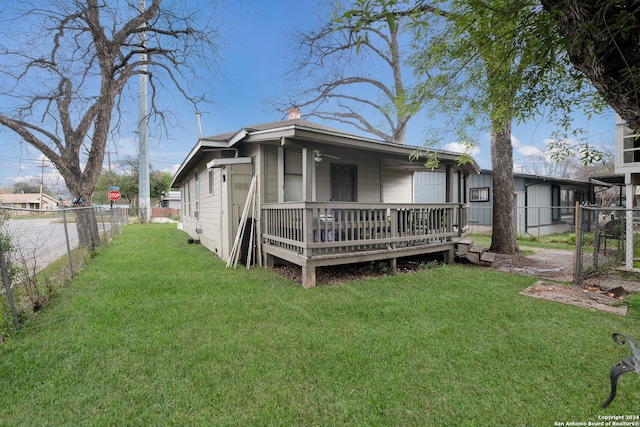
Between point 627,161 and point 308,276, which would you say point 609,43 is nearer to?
point 308,276

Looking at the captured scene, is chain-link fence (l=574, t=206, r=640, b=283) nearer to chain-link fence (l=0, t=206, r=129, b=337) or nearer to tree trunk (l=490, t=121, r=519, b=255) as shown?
tree trunk (l=490, t=121, r=519, b=255)

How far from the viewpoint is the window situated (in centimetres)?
1410

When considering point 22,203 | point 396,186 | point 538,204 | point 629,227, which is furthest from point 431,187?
point 22,203

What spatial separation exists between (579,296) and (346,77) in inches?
529

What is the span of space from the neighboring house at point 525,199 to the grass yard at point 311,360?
1100 centimetres

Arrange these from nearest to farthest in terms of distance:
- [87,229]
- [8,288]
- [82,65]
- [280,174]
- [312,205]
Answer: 1. [8,288]
2. [312,205]
3. [280,174]
4. [87,229]
5. [82,65]

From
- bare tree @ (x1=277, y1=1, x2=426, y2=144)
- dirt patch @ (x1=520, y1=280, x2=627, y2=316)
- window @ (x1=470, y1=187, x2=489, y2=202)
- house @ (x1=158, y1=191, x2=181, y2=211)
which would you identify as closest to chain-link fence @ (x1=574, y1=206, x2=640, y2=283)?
dirt patch @ (x1=520, y1=280, x2=627, y2=316)

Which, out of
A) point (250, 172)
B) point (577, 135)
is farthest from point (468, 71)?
point (250, 172)

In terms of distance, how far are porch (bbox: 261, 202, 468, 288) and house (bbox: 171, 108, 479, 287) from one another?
0.02m

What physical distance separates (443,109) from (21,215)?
19.0ft

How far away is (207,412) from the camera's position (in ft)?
6.38

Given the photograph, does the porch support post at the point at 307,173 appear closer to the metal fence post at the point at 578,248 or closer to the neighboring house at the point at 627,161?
the metal fence post at the point at 578,248

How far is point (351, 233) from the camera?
5.46 metres

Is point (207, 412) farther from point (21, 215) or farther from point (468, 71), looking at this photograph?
point (468, 71)
